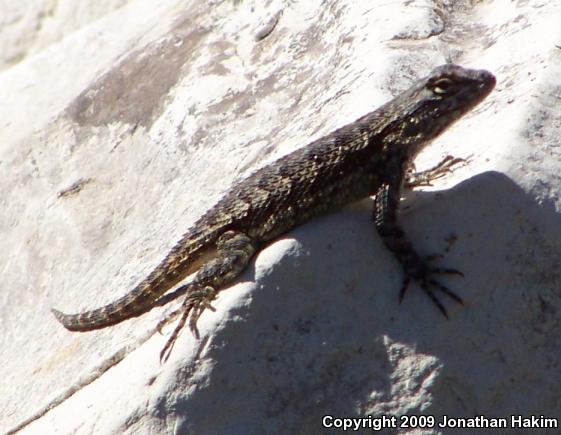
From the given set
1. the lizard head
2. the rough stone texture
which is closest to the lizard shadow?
the rough stone texture

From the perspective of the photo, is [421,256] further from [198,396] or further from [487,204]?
[198,396]

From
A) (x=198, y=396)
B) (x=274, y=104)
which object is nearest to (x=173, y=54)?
(x=274, y=104)

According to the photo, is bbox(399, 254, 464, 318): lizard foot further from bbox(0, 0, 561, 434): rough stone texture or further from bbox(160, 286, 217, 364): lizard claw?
bbox(160, 286, 217, 364): lizard claw

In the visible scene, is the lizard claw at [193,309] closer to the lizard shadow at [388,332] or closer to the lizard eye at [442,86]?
the lizard shadow at [388,332]

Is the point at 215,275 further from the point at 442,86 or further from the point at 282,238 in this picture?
the point at 442,86

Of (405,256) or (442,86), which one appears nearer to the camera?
(405,256)

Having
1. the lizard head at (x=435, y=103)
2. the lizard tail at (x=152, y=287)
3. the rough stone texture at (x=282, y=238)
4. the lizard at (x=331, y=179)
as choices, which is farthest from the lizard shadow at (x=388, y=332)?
the lizard tail at (x=152, y=287)

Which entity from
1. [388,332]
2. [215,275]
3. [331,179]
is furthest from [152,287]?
[388,332]
